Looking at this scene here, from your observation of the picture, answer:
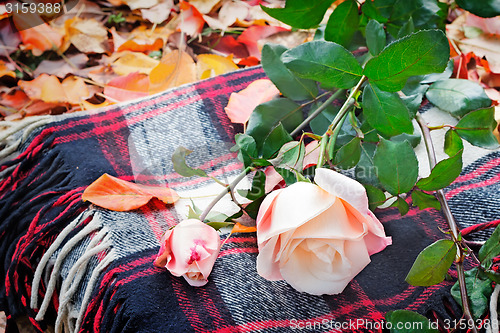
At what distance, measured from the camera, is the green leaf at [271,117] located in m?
0.53

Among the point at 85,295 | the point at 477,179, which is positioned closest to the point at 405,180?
the point at 477,179

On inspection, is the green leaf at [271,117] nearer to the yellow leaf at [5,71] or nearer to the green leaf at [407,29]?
the green leaf at [407,29]

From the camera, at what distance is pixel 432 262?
402 mm

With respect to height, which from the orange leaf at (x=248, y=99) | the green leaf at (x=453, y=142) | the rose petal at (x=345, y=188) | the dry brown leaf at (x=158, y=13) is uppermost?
the rose petal at (x=345, y=188)

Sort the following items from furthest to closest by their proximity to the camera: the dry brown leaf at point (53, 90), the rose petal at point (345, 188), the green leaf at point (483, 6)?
1. the dry brown leaf at point (53, 90)
2. the green leaf at point (483, 6)
3. the rose petal at point (345, 188)

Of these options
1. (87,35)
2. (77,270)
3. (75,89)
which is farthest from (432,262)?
(87,35)

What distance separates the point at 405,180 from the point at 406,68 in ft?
0.32

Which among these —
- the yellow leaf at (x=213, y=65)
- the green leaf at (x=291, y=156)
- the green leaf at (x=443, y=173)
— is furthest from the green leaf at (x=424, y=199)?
the yellow leaf at (x=213, y=65)

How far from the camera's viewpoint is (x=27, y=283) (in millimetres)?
549

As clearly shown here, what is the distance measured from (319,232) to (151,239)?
8.8 inches

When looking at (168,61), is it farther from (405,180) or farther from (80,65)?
(405,180)

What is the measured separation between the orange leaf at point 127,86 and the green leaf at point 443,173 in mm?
508

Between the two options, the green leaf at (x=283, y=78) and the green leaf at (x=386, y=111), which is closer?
the green leaf at (x=386, y=111)

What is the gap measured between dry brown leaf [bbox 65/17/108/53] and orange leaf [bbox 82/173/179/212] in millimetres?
417
